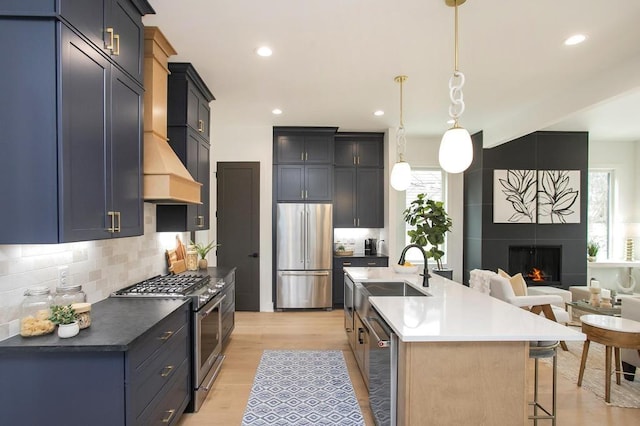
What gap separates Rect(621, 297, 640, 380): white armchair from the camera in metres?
3.07

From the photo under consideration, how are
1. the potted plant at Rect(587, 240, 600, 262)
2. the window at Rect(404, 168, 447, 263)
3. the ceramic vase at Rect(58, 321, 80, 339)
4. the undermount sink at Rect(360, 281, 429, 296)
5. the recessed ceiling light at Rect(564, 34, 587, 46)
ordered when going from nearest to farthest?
the ceramic vase at Rect(58, 321, 80, 339) → the recessed ceiling light at Rect(564, 34, 587, 46) → the undermount sink at Rect(360, 281, 429, 296) → the potted plant at Rect(587, 240, 600, 262) → the window at Rect(404, 168, 447, 263)

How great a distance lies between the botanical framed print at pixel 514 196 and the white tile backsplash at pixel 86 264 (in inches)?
199

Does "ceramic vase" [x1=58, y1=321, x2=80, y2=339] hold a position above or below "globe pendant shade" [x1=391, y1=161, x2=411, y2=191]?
below

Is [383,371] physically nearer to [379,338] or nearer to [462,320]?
[379,338]

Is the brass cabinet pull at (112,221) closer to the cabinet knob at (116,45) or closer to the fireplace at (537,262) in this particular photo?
the cabinet knob at (116,45)

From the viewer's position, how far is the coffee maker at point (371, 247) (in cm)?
595

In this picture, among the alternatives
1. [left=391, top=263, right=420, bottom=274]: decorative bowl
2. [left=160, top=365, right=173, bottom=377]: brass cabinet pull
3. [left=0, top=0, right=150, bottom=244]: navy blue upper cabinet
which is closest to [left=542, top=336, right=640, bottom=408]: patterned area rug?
[left=391, top=263, right=420, bottom=274]: decorative bowl

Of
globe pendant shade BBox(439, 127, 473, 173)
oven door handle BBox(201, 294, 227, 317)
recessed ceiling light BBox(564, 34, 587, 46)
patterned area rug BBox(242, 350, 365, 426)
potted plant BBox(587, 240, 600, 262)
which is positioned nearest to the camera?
globe pendant shade BBox(439, 127, 473, 173)

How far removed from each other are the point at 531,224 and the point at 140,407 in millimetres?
6223

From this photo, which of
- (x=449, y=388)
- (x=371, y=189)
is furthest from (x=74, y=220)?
(x=371, y=189)

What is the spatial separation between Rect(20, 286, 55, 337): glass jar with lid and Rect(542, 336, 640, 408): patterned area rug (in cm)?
397

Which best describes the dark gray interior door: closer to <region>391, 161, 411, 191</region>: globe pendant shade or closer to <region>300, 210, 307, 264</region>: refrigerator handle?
<region>300, 210, 307, 264</region>: refrigerator handle

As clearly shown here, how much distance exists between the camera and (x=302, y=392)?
302 cm

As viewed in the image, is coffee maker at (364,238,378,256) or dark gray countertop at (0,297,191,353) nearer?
dark gray countertop at (0,297,191,353)
